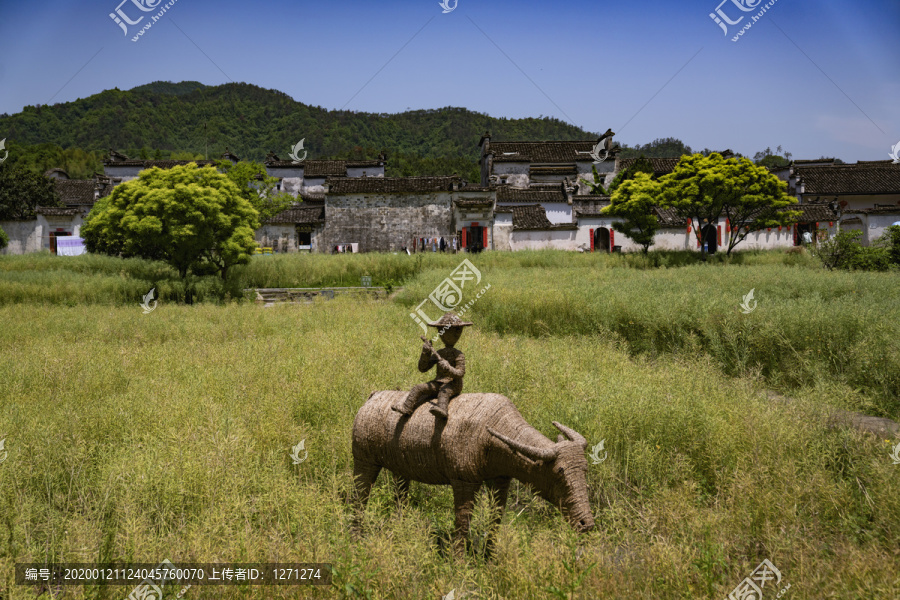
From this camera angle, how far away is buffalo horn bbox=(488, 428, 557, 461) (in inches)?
116

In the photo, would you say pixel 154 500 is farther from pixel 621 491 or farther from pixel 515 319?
pixel 515 319

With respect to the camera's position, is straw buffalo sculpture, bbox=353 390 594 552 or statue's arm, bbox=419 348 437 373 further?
statue's arm, bbox=419 348 437 373

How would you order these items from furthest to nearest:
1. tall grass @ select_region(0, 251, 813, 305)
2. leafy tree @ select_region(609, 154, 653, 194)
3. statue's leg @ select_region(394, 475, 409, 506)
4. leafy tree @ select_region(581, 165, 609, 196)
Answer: leafy tree @ select_region(581, 165, 609, 196)
leafy tree @ select_region(609, 154, 653, 194)
tall grass @ select_region(0, 251, 813, 305)
statue's leg @ select_region(394, 475, 409, 506)

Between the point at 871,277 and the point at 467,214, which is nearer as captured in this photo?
the point at 871,277

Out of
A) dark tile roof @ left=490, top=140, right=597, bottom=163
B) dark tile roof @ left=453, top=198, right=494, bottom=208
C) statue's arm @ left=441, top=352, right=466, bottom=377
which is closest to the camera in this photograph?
statue's arm @ left=441, top=352, right=466, bottom=377

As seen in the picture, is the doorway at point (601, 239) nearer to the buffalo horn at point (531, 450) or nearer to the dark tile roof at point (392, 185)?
the dark tile roof at point (392, 185)

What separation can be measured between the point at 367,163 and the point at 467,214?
14.7m

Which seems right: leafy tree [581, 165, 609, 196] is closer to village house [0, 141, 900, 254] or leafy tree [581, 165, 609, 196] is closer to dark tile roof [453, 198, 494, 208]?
village house [0, 141, 900, 254]

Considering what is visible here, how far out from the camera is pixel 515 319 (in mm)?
10586

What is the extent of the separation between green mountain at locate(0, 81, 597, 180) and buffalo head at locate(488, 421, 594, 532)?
6154 cm

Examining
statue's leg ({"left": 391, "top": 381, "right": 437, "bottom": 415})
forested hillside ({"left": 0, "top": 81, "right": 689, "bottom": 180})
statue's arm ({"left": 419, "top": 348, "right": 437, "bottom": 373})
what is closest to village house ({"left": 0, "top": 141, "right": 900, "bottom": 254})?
statue's arm ({"left": 419, "top": 348, "right": 437, "bottom": 373})

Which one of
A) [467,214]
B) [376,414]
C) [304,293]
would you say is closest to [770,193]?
[467,214]

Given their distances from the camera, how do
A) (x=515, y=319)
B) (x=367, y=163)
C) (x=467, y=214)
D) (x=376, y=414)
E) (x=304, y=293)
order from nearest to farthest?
(x=376, y=414) → (x=515, y=319) → (x=304, y=293) → (x=467, y=214) → (x=367, y=163)

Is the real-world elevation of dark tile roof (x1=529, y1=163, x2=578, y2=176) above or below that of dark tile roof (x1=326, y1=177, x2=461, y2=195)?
above
